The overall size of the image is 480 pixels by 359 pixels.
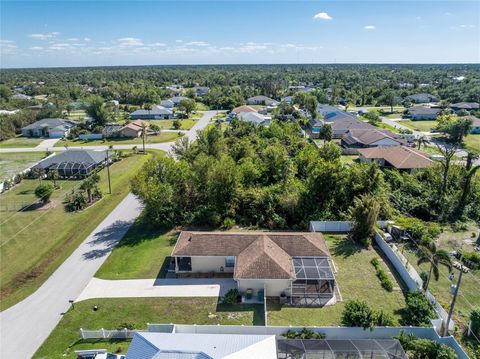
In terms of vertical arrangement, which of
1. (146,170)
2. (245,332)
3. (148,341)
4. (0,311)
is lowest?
(0,311)

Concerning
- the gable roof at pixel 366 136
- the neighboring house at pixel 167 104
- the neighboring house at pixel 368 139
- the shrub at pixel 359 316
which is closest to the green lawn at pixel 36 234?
the shrub at pixel 359 316

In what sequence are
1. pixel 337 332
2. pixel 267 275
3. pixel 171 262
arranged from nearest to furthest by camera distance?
pixel 337 332
pixel 267 275
pixel 171 262

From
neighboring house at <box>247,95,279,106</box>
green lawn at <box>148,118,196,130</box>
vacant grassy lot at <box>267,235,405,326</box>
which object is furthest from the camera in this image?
neighboring house at <box>247,95,279,106</box>

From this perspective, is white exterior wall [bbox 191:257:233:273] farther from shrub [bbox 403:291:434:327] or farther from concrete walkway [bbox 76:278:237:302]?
shrub [bbox 403:291:434:327]

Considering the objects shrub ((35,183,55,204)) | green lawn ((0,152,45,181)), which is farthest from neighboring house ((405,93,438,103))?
shrub ((35,183,55,204))

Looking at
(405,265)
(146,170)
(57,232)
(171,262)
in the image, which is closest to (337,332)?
(405,265)

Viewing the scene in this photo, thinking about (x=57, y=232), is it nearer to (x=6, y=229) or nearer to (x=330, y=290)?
(x=6, y=229)

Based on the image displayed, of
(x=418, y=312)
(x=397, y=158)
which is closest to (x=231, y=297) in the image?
(x=418, y=312)
